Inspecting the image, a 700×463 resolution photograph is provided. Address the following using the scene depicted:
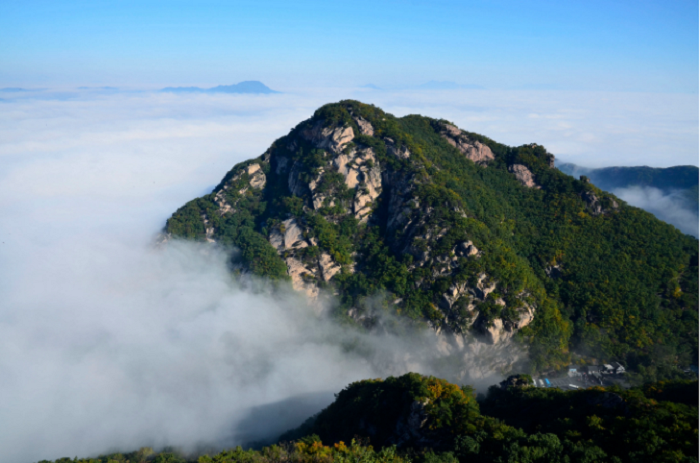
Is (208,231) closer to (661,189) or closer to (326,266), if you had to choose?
(326,266)

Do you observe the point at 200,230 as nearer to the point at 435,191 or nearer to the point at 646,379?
the point at 435,191

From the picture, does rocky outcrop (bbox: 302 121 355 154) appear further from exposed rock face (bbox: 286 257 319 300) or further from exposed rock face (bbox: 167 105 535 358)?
exposed rock face (bbox: 286 257 319 300)

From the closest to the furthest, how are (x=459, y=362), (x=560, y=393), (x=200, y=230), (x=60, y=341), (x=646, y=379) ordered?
(x=560, y=393), (x=646, y=379), (x=459, y=362), (x=60, y=341), (x=200, y=230)

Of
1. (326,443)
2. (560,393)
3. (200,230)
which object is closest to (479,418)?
(560,393)

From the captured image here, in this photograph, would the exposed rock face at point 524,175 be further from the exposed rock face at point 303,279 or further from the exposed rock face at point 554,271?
the exposed rock face at point 303,279

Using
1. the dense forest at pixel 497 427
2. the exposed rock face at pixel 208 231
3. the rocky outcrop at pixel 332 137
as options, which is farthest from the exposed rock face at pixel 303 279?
the dense forest at pixel 497 427

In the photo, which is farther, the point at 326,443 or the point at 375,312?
the point at 375,312

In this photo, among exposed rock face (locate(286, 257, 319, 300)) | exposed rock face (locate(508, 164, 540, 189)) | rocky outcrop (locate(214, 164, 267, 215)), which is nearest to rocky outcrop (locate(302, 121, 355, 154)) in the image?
rocky outcrop (locate(214, 164, 267, 215))

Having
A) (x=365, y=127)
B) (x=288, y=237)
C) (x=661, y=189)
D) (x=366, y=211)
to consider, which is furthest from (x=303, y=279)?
(x=661, y=189)
